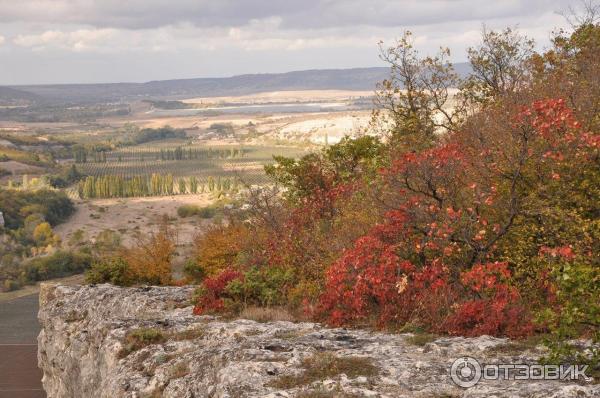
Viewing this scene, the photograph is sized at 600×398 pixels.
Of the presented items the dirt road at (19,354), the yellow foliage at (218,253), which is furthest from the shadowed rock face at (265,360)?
the dirt road at (19,354)

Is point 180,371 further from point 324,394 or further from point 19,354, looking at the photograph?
point 19,354

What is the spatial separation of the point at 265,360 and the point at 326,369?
1.94m

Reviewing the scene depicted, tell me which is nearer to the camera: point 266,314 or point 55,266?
point 266,314

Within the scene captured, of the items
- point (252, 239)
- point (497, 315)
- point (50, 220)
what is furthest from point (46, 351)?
point (50, 220)

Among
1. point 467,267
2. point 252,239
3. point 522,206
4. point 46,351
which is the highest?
point 522,206

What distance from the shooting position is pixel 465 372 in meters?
15.5

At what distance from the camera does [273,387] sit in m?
15.6

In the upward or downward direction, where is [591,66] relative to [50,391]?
upward

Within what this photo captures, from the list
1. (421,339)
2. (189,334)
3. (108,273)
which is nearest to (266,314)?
(189,334)

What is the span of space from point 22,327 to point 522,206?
7359cm

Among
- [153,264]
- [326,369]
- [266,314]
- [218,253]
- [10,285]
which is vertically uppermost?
[326,369]

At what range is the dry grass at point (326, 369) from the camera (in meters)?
15.8

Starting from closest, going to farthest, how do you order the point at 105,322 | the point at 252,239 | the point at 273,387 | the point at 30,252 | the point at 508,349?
the point at 273,387, the point at 508,349, the point at 105,322, the point at 252,239, the point at 30,252

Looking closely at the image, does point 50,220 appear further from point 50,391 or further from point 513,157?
point 513,157
